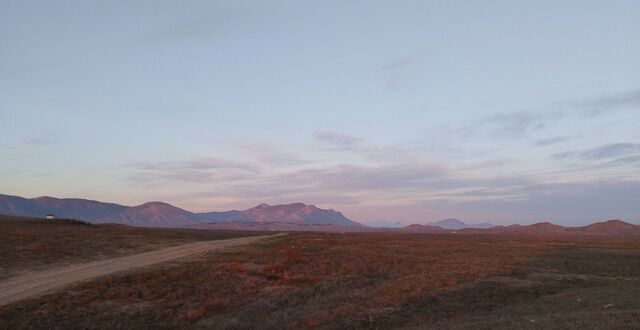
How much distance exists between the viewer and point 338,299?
20.2 meters

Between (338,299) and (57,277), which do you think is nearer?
(338,299)

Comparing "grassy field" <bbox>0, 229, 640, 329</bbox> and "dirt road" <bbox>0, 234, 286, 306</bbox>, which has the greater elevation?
"dirt road" <bbox>0, 234, 286, 306</bbox>

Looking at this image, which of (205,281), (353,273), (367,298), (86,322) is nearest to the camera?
(86,322)

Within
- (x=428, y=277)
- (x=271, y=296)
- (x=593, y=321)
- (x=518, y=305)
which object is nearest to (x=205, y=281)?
(x=271, y=296)

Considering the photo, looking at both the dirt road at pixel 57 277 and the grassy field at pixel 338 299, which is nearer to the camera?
the grassy field at pixel 338 299

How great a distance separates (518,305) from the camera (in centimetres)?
1852

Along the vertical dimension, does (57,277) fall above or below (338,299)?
above

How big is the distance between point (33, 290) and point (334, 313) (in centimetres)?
1109

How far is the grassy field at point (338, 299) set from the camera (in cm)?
1537

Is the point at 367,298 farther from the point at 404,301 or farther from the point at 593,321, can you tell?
the point at 593,321

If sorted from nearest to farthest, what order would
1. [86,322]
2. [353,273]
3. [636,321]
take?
[636,321] < [86,322] < [353,273]

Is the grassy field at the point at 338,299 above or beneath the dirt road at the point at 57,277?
beneath

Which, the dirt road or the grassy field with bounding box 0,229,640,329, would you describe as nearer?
the grassy field with bounding box 0,229,640,329

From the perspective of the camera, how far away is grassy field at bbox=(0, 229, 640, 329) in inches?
605
